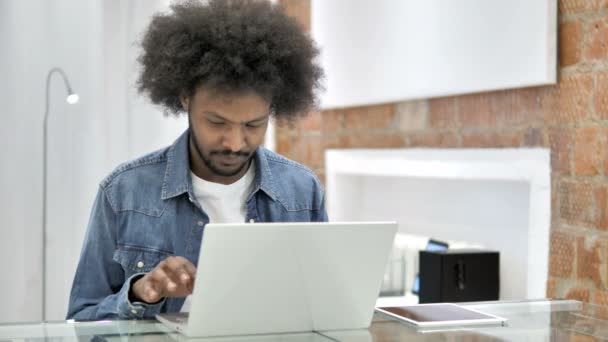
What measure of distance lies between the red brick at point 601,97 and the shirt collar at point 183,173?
896 mm

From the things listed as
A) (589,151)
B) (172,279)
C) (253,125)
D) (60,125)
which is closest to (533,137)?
(589,151)

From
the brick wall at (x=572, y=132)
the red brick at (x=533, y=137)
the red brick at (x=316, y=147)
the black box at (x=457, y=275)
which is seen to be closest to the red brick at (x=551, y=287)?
the brick wall at (x=572, y=132)

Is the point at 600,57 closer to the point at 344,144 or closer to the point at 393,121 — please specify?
the point at 393,121

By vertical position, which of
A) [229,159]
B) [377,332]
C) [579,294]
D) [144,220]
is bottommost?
[579,294]

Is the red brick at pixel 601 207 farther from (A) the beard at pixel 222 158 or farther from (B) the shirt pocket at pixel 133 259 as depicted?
(B) the shirt pocket at pixel 133 259

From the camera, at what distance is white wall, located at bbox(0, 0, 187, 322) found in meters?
3.01

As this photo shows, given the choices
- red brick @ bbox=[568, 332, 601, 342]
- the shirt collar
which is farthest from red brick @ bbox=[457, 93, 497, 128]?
red brick @ bbox=[568, 332, 601, 342]

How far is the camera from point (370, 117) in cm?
318

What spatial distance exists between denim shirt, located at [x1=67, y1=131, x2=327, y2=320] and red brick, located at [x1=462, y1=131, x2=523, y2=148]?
3.07 ft

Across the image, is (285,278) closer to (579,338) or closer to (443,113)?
(579,338)

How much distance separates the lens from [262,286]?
3.78 feet

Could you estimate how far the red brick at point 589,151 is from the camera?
2.17 meters

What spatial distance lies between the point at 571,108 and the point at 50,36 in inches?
71.7

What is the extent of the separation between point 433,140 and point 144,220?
139 cm
